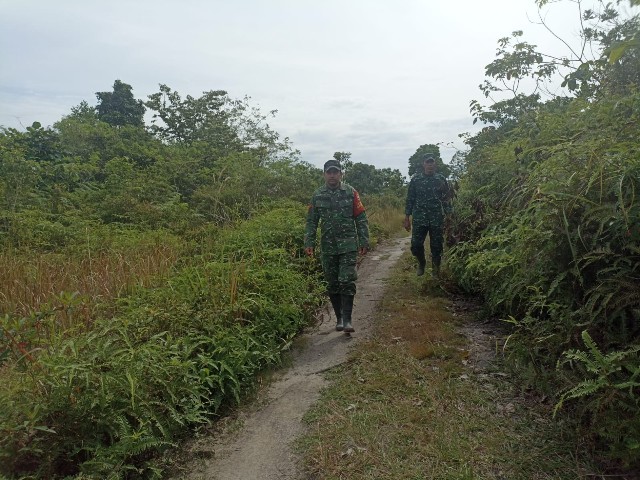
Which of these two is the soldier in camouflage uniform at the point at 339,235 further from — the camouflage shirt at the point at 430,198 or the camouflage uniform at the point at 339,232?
the camouflage shirt at the point at 430,198

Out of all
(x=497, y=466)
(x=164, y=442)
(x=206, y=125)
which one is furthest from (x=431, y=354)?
(x=206, y=125)

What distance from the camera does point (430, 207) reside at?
672cm

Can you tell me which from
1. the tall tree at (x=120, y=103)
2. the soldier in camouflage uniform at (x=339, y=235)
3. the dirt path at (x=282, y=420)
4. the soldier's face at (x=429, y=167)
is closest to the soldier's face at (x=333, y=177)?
the soldier in camouflage uniform at (x=339, y=235)

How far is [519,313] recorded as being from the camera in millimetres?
4375

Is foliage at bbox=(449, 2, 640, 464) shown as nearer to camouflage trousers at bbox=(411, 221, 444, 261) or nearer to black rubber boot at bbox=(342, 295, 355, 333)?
black rubber boot at bbox=(342, 295, 355, 333)

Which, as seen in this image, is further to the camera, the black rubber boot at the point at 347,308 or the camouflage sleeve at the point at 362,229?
the camouflage sleeve at the point at 362,229

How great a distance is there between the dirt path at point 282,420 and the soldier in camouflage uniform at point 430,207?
5.62ft

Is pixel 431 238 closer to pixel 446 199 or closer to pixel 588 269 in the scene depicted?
pixel 446 199

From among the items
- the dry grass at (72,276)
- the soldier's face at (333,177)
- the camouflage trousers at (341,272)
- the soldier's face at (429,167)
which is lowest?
the camouflage trousers at (341,272)

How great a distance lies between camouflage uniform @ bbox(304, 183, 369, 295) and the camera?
5.11 meters

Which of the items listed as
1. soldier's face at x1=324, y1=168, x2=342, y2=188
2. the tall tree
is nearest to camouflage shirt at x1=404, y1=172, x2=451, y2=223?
soldier's face at x1=324, y1=168, x2=342, y2=188

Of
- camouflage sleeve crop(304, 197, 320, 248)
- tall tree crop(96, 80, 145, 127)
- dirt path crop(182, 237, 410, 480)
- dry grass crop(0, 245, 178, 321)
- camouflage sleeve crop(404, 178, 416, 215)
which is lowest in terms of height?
dirt path crop(182, 237, 410, 480)

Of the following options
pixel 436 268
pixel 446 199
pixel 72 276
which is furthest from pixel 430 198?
pixel 72 276

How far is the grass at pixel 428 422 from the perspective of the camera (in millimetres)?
2591
